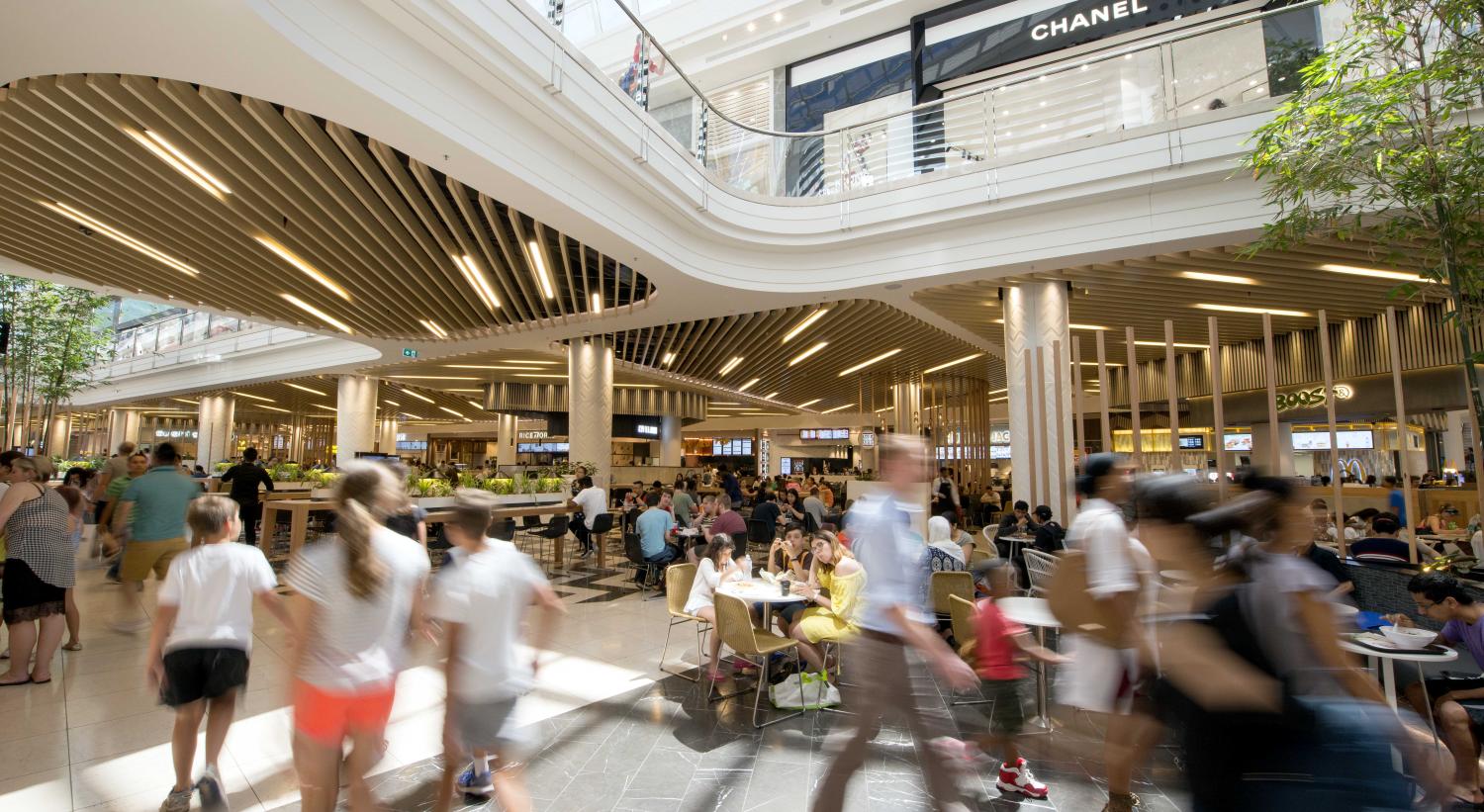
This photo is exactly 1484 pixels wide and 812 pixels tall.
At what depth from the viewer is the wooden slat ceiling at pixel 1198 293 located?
26.4 ft

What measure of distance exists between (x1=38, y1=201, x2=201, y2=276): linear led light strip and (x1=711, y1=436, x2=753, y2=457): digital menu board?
90.4 ft

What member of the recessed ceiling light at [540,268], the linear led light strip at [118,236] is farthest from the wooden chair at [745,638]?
the linear led light strip at [118,236]

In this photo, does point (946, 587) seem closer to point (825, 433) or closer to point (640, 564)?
point (640, 564)

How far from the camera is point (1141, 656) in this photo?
2379mm

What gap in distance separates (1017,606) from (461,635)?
3.01m

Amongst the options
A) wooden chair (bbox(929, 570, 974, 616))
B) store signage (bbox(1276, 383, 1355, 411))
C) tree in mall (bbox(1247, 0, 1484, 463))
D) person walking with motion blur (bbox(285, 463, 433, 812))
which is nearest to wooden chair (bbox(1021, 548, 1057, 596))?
wooden chair (bbox(929, 570, 974, 616))

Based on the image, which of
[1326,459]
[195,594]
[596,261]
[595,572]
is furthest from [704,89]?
[195,594]

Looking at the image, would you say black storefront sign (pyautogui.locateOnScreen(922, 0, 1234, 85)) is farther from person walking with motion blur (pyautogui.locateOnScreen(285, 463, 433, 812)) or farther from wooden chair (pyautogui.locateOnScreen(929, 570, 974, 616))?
person walking with motion blur (pyautogui.locateOnScreen(285, 463, 433, 812))

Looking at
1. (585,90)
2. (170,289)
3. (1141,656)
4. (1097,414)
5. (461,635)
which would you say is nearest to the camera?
(461,635)

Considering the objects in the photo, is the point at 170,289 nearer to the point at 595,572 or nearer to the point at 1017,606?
the point at 595,572

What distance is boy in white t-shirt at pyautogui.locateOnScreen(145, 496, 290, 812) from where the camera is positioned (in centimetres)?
241

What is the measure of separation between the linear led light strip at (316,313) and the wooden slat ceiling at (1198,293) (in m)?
10.0

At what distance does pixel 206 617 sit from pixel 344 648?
38.5 inches

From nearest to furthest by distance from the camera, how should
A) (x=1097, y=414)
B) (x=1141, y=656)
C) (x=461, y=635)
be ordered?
(x=461, y=635) → (x=1141, y=656) → (x=1097, y=414)
